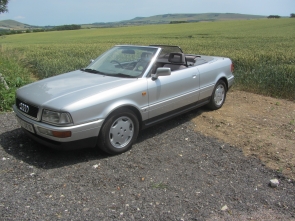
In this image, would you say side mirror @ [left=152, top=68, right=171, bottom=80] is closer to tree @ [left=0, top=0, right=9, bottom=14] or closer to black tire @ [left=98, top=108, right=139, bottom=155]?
black tire @ [left=98, top=108, right=139, bottom=155]

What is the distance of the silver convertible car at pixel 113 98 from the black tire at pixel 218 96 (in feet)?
0.97

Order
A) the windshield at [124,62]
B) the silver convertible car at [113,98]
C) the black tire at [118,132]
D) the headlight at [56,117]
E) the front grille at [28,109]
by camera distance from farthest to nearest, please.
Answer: the windshield at [124,62] → the black tire at [118,132] → the front grille at [28,109] → the silver convertible car at [113,98] → the headlight at [56,117]

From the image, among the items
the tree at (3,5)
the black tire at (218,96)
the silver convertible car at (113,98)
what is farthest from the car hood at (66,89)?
the tree at (3,5)

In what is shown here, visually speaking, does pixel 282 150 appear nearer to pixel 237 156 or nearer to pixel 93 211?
pixel 237 156

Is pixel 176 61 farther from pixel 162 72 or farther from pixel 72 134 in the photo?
pixel 72 134

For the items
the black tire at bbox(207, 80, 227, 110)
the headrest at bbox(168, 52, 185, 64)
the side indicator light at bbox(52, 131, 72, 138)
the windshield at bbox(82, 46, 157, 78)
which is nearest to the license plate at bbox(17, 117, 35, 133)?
the side indicator light at bbox(52, 131, 72, 138)

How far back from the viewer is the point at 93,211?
284 cm

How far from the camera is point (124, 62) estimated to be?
16.0 feet

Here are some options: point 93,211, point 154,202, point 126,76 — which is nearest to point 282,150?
point 154,202

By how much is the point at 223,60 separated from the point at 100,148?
356cm

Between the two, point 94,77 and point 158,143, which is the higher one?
point 94,77

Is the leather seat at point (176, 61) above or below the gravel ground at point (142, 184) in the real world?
above

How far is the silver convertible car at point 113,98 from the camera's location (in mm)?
3582

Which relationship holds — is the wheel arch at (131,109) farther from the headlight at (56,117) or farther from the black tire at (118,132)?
the headlight at (56,117)
